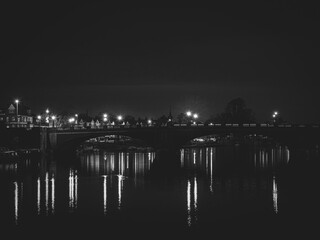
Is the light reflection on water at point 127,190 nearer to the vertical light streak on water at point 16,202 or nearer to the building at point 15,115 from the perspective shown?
the vertical light streak on water at point 16,202

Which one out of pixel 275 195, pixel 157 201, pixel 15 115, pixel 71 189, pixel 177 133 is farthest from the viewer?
pixel 15 115

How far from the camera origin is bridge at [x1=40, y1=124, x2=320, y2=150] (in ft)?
331

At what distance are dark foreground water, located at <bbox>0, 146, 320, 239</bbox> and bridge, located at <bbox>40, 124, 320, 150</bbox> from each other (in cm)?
2204

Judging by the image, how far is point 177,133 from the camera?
106 metres

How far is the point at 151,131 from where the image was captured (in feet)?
348

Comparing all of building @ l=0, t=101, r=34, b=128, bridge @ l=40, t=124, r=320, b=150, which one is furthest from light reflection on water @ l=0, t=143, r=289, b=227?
building @ l=0, t=101, r=34, b=128

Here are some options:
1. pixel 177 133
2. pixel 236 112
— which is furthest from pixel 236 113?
pixel 177 133

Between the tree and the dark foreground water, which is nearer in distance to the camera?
the dark foreground water

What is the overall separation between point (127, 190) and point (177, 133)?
170ft

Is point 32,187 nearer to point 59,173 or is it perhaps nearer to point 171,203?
point 59,173

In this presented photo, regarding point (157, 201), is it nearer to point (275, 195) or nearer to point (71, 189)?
point (71, 189)

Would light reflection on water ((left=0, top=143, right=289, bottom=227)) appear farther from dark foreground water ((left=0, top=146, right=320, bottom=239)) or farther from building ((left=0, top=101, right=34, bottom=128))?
building ((left=0, top=101, right=34, bottom=128))

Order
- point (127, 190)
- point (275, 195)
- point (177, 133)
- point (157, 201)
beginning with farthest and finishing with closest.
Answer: point (177, 133) → point (127, 190) → point (275, 195) → point (157, 201)

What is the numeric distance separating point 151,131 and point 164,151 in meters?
5.49
